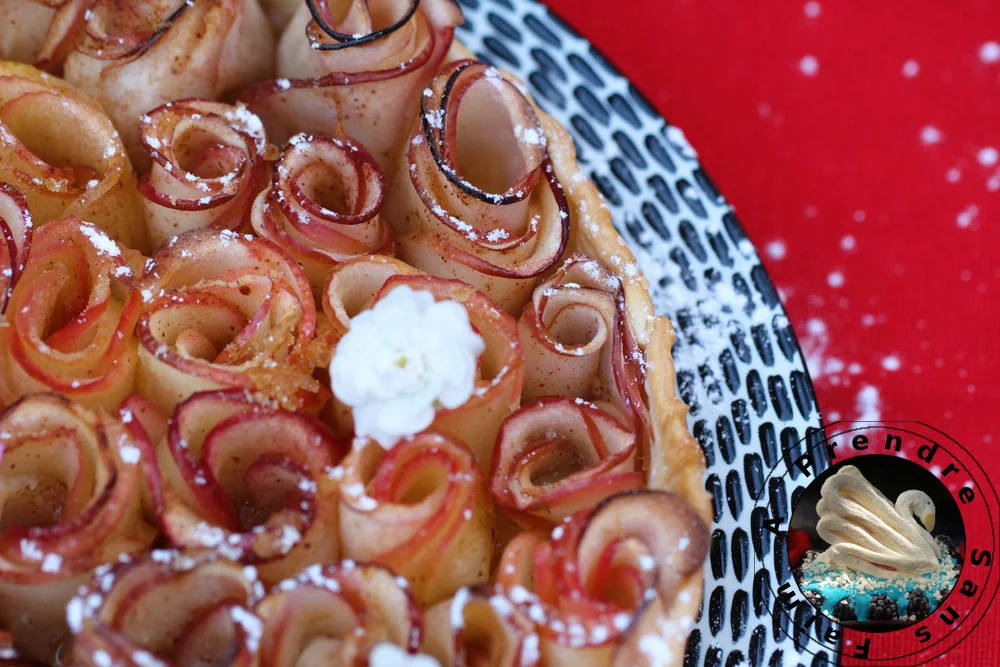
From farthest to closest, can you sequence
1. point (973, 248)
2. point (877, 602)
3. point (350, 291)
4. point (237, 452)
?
point (973, 248), point (877, 602), point (350, 291), point (237, 452)

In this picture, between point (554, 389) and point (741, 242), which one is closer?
point (554, 389)

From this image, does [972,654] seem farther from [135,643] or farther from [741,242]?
[135,643]

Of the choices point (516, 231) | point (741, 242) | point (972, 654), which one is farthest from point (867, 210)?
point (516, 231)

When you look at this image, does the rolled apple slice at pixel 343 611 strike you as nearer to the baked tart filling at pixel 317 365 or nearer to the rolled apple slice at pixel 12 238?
the baked tart filling at pixel 317 365

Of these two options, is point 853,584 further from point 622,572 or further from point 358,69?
point 358,69

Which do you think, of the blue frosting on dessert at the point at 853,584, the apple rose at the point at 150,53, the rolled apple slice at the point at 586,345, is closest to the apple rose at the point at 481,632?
the rolled apple slice at the point at 586,345

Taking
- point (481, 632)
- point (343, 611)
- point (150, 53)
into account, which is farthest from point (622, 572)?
point (150, 53)
